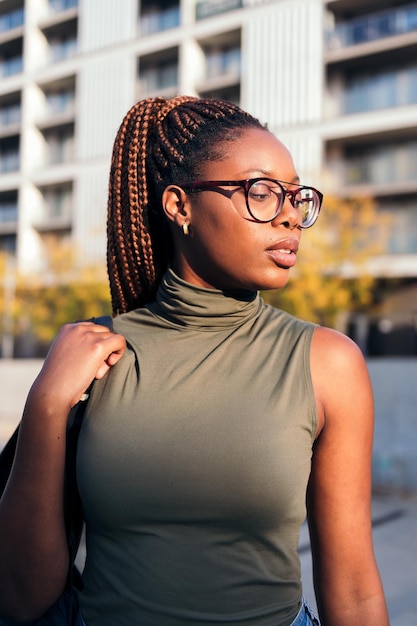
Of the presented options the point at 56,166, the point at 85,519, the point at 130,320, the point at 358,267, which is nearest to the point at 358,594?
the point at 85,519

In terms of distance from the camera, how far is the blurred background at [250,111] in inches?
914

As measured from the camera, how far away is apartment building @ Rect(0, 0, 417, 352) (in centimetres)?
2420

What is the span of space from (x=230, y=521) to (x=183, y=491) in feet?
0.33

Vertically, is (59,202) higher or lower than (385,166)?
lower

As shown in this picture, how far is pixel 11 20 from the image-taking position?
35312 millimetres

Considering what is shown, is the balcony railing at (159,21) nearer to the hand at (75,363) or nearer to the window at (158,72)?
the window at (158,72)

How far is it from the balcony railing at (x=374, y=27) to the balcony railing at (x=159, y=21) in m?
7.44

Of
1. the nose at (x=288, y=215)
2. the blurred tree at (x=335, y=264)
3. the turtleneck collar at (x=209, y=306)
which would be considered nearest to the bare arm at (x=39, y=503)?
the turtleneck collar at (x=209, y=306)

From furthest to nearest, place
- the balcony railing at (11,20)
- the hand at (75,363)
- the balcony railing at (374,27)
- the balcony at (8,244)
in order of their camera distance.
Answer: the balcony railing at (11,20) < the balcony at (8,244) < the balcony railing at (374,27) < the hand at (75,363)

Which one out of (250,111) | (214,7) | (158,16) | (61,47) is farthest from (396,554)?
(61,47)

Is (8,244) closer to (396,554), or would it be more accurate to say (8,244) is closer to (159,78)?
(159,78)

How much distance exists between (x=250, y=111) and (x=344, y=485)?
25485 mm

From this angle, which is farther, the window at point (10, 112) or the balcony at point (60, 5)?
the window at point (10, 112)

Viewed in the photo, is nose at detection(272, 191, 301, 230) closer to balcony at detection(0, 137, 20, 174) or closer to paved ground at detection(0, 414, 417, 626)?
paved ground at detection(0, 414, 417, 626)
